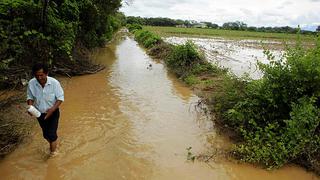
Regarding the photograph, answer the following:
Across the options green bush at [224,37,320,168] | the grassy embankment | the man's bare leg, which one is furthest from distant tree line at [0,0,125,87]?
green bush at [224,37,320,168]

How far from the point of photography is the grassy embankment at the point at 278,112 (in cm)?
638

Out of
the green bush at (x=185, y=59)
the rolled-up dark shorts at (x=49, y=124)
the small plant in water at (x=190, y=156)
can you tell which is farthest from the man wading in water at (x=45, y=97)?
the green bush at (x=185, y=59)

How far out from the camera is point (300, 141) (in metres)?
6.41

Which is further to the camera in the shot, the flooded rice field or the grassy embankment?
the flooded rice field

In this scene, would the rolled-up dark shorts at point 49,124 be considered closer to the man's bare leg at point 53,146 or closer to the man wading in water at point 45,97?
the man wading in water at point 45,97

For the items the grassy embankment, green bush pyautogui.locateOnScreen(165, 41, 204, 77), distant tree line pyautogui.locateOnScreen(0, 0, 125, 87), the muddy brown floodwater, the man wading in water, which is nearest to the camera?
the man wading in water

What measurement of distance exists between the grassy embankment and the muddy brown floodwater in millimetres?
295

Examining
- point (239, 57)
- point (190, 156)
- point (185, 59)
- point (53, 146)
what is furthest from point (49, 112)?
point (239, 57)

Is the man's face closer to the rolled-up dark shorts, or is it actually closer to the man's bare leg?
the rolled-up dark shorts

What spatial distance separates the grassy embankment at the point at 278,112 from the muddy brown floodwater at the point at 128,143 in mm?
295

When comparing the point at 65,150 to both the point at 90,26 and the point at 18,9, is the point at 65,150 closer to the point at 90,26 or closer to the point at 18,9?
the point at 18,9

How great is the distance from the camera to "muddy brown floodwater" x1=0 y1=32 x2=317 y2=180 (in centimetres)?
608

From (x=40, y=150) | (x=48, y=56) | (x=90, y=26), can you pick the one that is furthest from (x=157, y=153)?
(x=90, y=26)

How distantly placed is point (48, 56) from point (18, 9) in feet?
5.40
